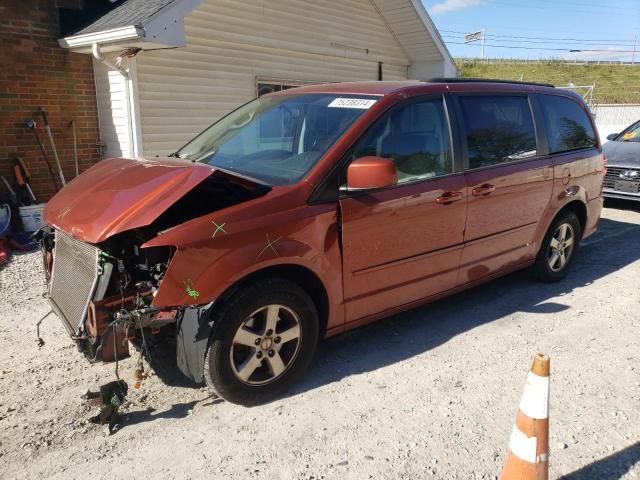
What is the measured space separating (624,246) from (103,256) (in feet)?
21.2

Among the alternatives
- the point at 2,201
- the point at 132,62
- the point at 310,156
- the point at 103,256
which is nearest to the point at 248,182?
the point at 310,156

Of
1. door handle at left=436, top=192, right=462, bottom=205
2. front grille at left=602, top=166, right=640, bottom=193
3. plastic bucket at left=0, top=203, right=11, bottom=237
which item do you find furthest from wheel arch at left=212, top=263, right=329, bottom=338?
front grille at left=602, top=166, right=640, bottom=193

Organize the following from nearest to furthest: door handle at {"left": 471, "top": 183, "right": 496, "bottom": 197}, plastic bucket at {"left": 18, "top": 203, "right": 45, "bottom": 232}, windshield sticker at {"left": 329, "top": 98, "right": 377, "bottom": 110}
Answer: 1. windshield sticker at {"left": 329, "top": 98, "right": 377, "bottom": 110}
2. door handle at {"left": 471, "top": 183, "right": 496, "bottom": 197}
3. plastic bucket at {"left": 18, "top": 203, "right": 45, "bottom": 232}

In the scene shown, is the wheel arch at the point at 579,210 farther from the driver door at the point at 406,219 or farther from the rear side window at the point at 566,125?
the driver door at the point at 406,219

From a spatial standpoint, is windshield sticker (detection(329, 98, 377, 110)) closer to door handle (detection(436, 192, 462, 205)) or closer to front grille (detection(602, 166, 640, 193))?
door handle (detection(436, 192, 462, 205))

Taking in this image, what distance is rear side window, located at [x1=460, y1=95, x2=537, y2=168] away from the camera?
4094 millimetres

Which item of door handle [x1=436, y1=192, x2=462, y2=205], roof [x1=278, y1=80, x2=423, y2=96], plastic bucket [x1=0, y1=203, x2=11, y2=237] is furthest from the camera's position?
plastic bucket [x1=0, y1=203, x2=11, y2=237]

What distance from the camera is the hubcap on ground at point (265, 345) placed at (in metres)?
3.06

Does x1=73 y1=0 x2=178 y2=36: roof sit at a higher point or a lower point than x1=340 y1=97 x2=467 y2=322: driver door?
higher

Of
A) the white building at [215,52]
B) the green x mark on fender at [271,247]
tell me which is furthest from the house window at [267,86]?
the green x mark on fender at [271,247]

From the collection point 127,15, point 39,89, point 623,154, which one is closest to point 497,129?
point 127,15

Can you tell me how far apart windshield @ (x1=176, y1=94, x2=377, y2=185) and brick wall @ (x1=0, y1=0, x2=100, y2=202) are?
162 inches

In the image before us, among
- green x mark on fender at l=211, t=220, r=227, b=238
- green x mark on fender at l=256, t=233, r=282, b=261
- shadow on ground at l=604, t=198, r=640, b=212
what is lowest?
shadow on ground at l=604, t=198, r=640, b=212

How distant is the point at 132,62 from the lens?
7.14m
